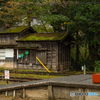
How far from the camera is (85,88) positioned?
9633mm

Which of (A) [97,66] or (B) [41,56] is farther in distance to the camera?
(B) [41,56]

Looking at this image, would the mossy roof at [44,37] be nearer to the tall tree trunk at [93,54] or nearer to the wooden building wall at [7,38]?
the wooden building wall at [7,38]

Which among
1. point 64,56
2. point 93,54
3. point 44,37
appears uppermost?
point 44,37

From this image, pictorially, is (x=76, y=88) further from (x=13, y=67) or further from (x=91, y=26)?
(x=13, y=67)

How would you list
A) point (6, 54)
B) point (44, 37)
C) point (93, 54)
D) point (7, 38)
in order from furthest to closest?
point (7, 38) < point (6, 54) < point (93, 54) < point (44, 37)

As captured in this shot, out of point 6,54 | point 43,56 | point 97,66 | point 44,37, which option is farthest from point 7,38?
point 97,66

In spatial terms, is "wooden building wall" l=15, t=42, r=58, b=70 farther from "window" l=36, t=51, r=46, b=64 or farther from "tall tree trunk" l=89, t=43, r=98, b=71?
"tall tree trunk" l=89, t=43, r=98, b=71

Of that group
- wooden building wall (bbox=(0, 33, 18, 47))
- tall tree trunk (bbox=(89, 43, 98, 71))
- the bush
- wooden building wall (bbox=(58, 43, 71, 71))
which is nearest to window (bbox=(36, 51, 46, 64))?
wooden building wall (bbox=(58, 43, 71, 71))

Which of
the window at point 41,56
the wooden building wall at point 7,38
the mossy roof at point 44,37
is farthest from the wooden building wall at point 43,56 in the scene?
the wooden building wall at point 7,38

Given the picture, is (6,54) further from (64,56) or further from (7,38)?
(64,56)

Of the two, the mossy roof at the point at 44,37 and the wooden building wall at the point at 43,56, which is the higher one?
the mossy roof at the point at 44,37

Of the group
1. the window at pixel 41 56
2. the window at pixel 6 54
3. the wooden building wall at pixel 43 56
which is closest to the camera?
the wooden building wall at pixel 43 56

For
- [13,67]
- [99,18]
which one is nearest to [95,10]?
[99,18]

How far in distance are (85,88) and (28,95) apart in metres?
3.09
